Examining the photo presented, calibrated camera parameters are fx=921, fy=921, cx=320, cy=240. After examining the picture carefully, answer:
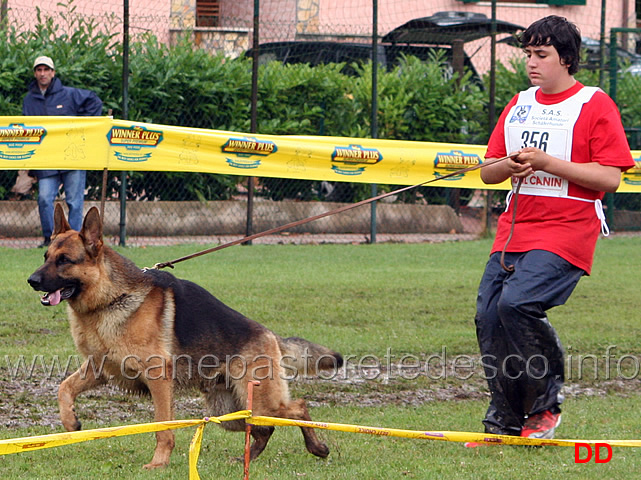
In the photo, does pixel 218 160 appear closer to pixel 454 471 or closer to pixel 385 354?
pixel 385 354

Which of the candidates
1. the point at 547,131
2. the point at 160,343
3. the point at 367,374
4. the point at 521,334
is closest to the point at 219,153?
the point at 367,374

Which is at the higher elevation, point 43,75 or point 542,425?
point 43,75

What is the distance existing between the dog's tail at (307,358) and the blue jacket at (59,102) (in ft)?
24.6

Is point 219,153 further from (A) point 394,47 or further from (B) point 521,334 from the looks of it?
(B) point 521,334

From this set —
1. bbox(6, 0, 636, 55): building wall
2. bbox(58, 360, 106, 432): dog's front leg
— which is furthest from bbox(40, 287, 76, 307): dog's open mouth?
bbox(6, 0, 636, 55): building wall

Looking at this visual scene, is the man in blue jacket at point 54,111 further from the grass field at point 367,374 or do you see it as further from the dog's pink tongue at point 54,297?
the dog's pink tongue at point 54,297

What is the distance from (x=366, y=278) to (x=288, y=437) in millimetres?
5596

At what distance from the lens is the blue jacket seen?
37.8 feet

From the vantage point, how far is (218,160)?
11.5 m

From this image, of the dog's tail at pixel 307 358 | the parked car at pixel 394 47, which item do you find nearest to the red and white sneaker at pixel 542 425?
the dog's tail at pixel 307 358

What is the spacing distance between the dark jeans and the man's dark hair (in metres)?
0.96

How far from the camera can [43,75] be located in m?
11.5

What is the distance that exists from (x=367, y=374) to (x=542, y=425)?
6.55ft

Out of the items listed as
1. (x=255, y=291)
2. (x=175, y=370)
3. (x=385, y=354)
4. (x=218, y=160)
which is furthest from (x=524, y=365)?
(x=218, y=160)
